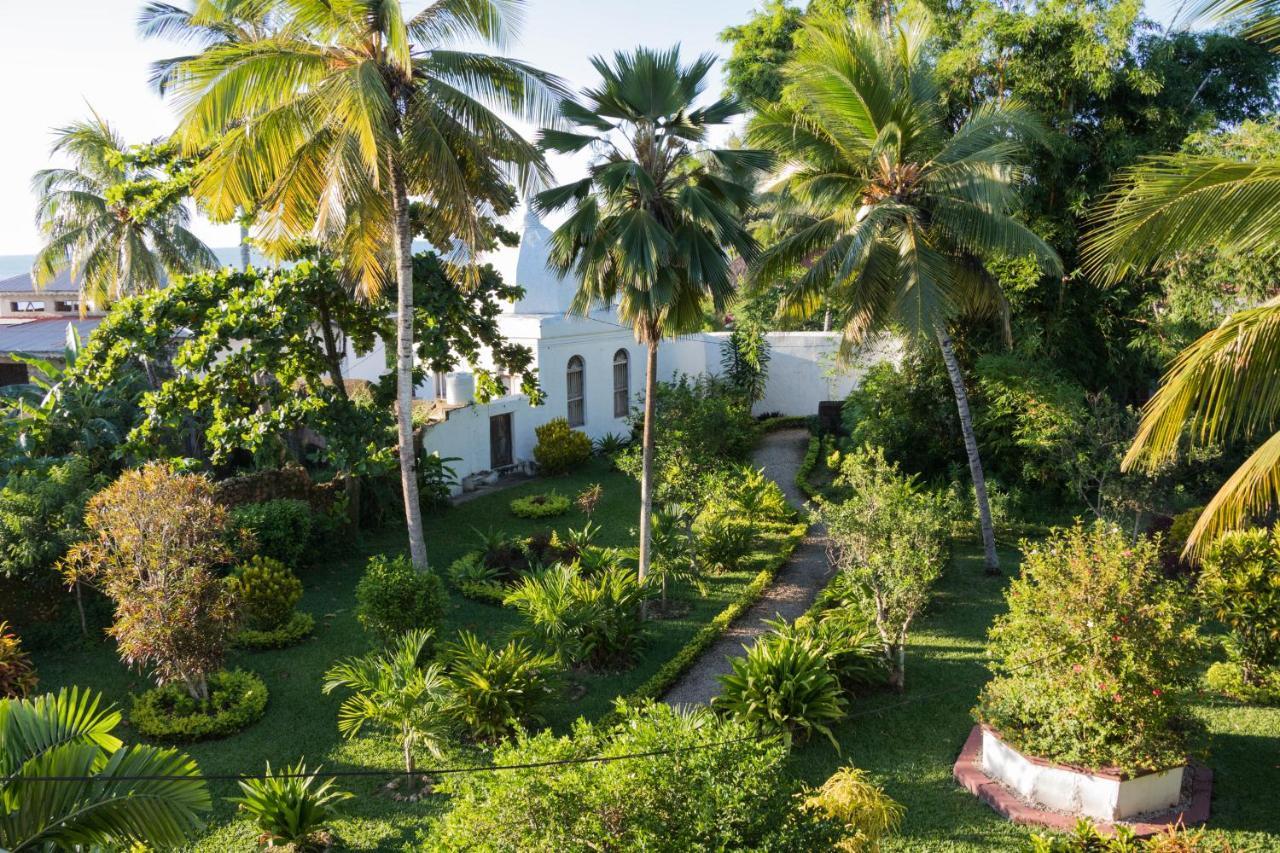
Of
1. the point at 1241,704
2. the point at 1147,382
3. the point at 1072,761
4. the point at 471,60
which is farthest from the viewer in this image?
the point at 1147,382

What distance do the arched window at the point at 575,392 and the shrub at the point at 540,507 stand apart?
5.04 metres

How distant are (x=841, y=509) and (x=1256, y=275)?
9571 millimetres

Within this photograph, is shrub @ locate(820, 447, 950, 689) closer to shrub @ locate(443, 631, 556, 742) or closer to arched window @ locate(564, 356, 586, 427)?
shrub @ locate(443, 631, 556, 742)

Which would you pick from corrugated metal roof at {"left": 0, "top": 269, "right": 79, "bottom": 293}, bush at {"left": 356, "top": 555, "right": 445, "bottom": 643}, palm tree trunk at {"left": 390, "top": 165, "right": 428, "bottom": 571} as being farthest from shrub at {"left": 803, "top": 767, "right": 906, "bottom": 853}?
corrugated metal roof at {"left": 0, "top": 269, "right": 79, "bottom": 293}

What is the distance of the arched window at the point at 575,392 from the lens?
23922 millimetres

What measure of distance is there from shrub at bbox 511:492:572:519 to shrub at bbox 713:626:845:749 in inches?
347

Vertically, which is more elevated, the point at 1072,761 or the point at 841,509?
the point at 841,509

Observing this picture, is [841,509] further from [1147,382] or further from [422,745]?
[1147,382]

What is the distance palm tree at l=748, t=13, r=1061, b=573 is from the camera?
13188 mm

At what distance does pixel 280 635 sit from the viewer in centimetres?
1248

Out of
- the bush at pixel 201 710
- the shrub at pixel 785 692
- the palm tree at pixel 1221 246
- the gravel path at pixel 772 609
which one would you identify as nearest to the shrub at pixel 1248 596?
the shrub at pixel 785 692

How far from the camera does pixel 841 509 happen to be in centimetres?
1165

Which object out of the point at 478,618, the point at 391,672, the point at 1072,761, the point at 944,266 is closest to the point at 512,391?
the point at 478,618

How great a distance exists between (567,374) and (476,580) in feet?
32.5
